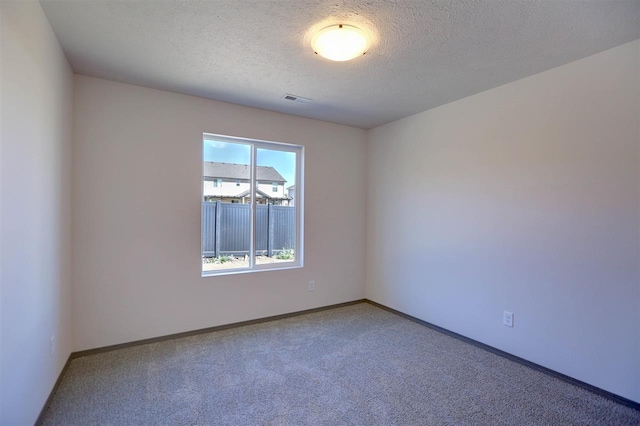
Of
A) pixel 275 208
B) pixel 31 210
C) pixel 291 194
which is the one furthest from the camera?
pixel 291 194

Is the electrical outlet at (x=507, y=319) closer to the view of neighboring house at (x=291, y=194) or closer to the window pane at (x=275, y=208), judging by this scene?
the window pane at (x=275, y=208)

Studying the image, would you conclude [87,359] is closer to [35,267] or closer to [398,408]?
[35,267]

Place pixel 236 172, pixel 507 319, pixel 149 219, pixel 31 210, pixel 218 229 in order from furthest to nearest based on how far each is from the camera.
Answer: pixel 236 172 → pixel 218 229 → pixel 149 219 → pixel 507 319 → pixel 31 210

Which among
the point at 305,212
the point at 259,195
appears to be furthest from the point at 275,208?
the point at 305,212

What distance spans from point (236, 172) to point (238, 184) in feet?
0.47

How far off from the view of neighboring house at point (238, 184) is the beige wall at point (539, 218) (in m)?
1.64

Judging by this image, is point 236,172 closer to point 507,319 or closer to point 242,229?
point 242,229

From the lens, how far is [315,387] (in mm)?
2297

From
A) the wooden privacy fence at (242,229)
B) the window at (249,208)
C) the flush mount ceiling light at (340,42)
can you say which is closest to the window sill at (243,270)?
the window at (249,208)

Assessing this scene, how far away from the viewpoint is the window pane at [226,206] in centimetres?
341

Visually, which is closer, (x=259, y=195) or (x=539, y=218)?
(x=539, y=218)

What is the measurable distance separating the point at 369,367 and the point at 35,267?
2.45 meters

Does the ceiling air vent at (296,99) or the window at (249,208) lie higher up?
the ceiling air vent at (296,99)

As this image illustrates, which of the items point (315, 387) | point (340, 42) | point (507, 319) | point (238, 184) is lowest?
point (315, 387)
